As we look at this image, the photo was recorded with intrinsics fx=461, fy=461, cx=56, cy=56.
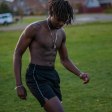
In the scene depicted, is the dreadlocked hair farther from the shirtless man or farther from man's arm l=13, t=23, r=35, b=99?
man's arm l=13, t=23, r=35, b=99

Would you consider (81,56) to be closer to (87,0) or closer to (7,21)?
(7,21)

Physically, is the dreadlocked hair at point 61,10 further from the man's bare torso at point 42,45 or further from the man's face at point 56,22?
the man's bare torso at point 42,45

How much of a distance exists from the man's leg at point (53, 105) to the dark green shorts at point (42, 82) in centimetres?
6

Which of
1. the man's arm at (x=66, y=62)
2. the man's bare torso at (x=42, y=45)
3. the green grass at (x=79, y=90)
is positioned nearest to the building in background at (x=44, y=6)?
the green grass at (x=79, y=90)

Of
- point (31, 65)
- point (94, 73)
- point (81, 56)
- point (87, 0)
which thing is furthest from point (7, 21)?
point (31, 65)

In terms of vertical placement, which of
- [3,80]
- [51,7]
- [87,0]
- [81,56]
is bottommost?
[87,0]

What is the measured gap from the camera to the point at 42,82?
582 centimetres

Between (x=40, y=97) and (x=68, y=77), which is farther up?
(x=40, y=97)

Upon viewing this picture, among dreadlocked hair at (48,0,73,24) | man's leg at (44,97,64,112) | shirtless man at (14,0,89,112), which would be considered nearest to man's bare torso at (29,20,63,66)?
shirtless man at (14,0,89,112)

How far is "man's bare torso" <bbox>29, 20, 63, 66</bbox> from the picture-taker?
228 inches

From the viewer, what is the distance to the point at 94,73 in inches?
544

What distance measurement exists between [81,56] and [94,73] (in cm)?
524

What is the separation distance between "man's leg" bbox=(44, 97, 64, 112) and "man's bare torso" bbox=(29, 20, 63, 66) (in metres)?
0.51

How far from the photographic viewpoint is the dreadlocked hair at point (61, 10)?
18.3 feet
